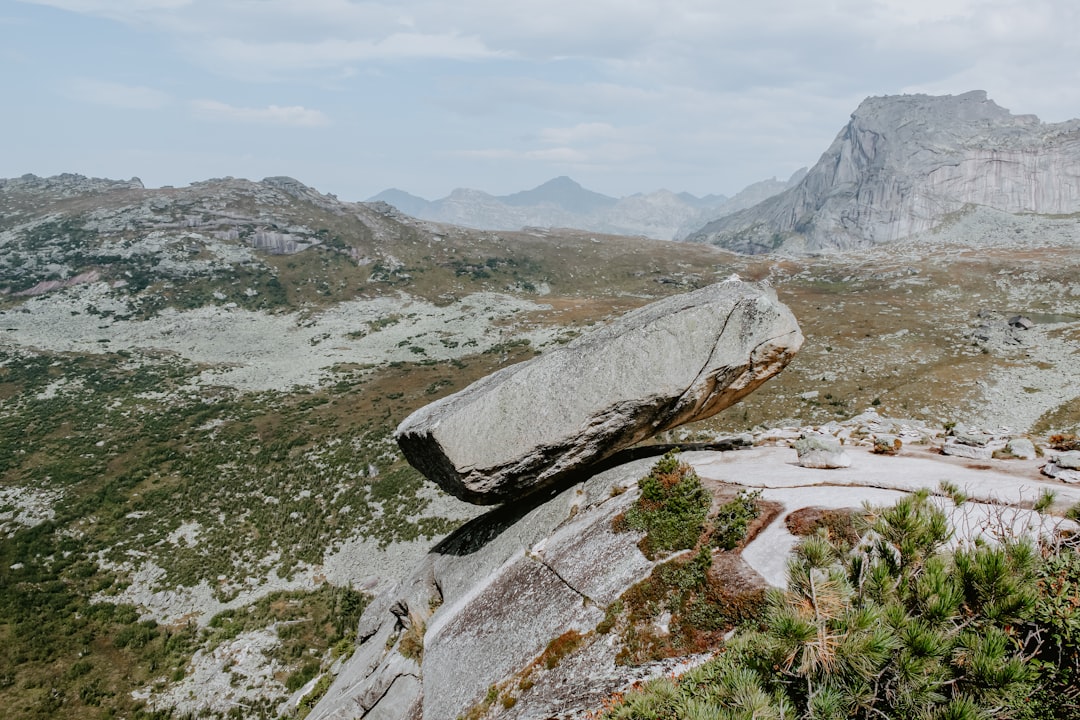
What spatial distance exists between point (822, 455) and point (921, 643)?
9812 millimetres

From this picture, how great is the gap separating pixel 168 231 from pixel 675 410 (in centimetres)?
16984

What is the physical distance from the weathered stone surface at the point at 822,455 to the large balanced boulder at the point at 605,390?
2.62 metres

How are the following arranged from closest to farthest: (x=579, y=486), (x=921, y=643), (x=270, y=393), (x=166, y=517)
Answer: (x=921, y=643) → (x=579, y=486) → (x=166, y=517) → (x=270, y=393)

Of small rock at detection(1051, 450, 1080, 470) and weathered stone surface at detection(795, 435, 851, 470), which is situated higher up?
small rock at detection(1051, 450, 1080, 470)

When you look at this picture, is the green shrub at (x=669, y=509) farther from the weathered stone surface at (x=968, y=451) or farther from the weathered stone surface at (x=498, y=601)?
the weathered stone surface at (x=968, y=451)

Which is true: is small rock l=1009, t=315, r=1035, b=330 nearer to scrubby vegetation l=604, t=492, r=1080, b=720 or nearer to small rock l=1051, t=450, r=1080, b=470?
small rock l=1051, t=450, r=1080, b=470

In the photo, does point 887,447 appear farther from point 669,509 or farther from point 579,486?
point 579,486

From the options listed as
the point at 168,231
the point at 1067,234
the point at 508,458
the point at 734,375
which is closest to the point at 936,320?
the point at 734,375

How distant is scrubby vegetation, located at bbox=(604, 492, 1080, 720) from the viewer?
231 inches

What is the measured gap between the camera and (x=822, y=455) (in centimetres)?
1509

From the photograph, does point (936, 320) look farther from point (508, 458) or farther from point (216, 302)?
point (216, 302)

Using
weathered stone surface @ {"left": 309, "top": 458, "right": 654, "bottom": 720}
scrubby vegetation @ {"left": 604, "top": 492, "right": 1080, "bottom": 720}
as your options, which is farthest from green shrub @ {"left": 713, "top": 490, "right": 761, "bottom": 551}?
scrubby vegetation @ {"left": 604, "top": 492, "right": 1080, "bottom": 720}

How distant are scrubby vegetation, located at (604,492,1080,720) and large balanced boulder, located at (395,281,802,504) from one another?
8.80 metres

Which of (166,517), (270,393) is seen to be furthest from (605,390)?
(270,393)
